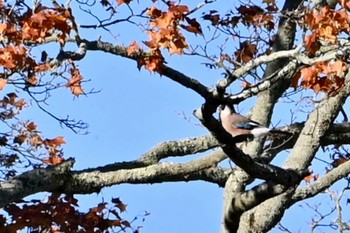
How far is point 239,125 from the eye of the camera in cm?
534

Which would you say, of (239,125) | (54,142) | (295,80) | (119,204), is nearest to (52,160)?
(54,142)

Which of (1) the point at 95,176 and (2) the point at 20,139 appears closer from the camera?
(1) the point at 95,176

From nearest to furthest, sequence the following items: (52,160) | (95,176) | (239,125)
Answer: (95,176) < (239,125) < (52,160)

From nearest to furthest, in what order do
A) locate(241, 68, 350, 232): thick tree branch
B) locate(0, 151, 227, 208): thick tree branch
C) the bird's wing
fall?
locate(0, 151, 227, 208): thick tree branch → locate(241, 68, 350, 232): thick tree branch → the bird's wing

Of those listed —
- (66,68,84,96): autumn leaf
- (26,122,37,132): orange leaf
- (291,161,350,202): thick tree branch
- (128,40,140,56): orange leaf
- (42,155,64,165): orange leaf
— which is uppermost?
(26,122,37,132): orange leaf

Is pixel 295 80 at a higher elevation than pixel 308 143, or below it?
higher

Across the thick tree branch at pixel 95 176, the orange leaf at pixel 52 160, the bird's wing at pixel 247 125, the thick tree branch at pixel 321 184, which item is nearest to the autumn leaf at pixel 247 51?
the bird's wing at pixel 247 125

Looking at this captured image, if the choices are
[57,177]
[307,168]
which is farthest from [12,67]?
[307,168]

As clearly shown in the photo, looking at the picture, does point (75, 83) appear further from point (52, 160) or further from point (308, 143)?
point (308, 143)

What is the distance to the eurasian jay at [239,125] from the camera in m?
5.27

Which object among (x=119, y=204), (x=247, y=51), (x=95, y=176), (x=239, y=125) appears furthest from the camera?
(x=247, y=51)

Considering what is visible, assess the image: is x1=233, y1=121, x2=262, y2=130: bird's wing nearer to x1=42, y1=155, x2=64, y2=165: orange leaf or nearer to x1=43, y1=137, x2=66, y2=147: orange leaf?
x1=42, y1=155, x2=64, y2=165: orange leaf

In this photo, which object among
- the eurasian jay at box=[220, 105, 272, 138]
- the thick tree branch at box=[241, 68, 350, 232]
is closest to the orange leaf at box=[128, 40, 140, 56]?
the eurasian jay at box=[220, 105, 272, 138]

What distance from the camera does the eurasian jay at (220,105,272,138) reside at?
5273 mm
